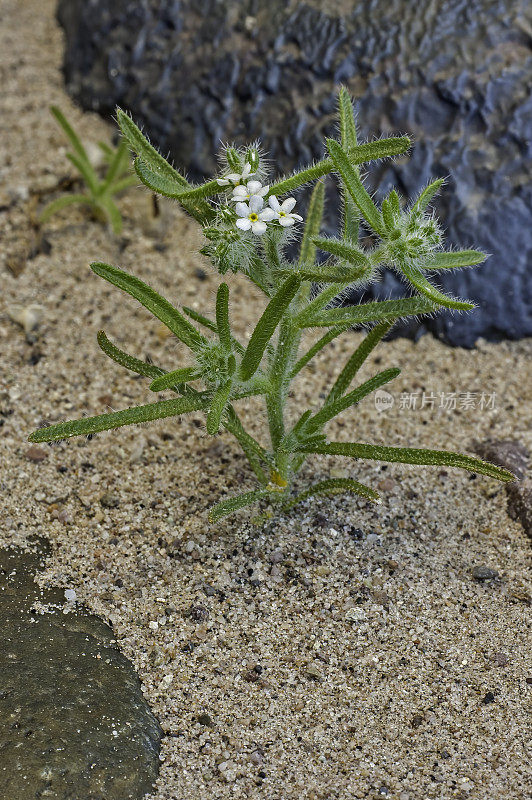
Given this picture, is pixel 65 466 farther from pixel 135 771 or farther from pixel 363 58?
pixel 363 58

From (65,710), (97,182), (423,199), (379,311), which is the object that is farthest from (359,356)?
(97,182)

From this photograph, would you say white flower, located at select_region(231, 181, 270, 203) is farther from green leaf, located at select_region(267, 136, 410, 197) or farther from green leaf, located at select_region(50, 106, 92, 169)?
green leaf, located at select_region(50, 106, 92, 169)

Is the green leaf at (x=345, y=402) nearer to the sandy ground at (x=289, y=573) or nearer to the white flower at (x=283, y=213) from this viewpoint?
the sandy ground at (x=289, y=573)

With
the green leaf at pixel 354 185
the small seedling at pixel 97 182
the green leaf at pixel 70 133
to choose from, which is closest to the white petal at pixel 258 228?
the green leaf at pixel 354 185

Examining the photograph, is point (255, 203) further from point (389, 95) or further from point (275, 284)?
point (389, 95)

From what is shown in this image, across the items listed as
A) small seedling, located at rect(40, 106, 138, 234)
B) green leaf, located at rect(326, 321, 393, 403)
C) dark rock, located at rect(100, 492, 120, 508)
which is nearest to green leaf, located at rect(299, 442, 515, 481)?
green leaf, located at rect(326, 321, 393, 403)

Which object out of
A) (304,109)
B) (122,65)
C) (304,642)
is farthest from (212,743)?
(122,65)
